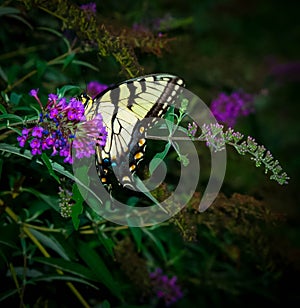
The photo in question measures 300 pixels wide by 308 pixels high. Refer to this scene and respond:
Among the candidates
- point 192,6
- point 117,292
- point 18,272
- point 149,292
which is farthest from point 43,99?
point 192,6

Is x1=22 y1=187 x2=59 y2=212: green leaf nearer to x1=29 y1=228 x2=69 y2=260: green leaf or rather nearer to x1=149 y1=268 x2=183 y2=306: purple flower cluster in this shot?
x1=29 y1=228 x2=69 y2=260: green leaf

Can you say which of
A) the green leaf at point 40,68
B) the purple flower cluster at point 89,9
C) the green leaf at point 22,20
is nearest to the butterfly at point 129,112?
the purple flower cluster at point 89,9

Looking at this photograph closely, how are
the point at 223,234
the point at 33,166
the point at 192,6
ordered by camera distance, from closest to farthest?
1. the point at 33,166
2. the point at 223,234
3. the point at 192,6

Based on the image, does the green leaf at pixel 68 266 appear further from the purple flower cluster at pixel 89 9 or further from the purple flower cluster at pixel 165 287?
the purple flower cluster at pixel 89 9

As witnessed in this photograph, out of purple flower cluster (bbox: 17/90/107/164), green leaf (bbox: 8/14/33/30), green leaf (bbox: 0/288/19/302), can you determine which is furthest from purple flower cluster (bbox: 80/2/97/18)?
green leaf (bbox: 0/288/19/302)

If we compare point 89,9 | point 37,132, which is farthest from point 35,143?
point 89,9

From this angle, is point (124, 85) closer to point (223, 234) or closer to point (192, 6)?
point (223, 234)

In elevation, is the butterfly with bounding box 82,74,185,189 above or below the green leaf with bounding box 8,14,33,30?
below
